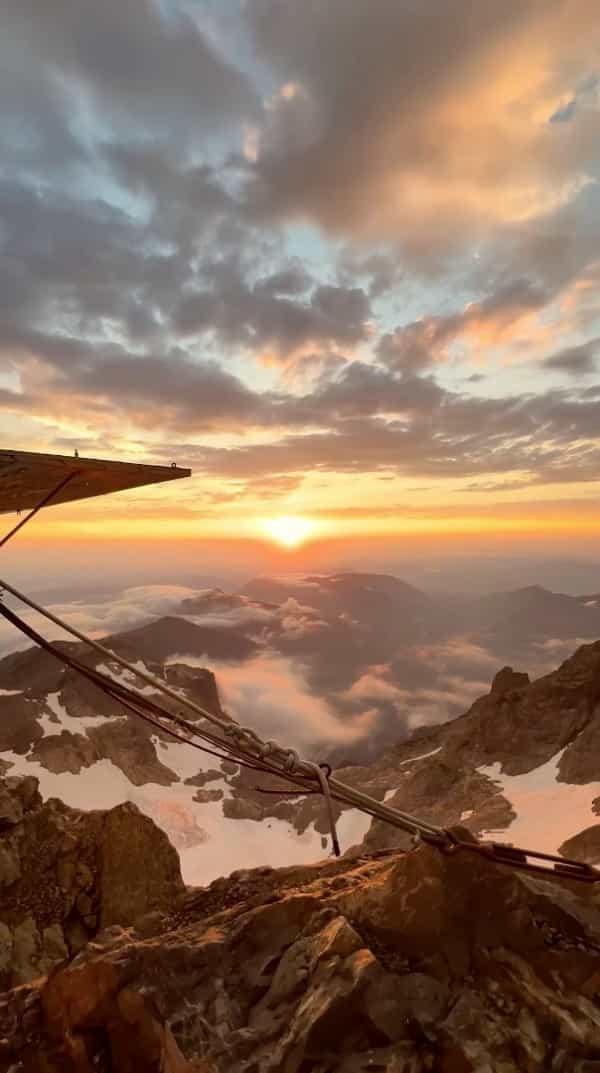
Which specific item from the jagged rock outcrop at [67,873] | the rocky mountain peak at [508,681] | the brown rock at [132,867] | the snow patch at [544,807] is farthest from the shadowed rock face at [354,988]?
the rocky mountain peak at [508,681]

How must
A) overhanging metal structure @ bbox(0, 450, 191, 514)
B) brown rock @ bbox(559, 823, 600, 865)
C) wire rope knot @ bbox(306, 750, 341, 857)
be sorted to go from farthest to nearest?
brown rock @ bbox(559, 823, 600, 865), overhanging metal structure @ bbox(0, 450, 191, 514), wire rope knot @ bbox(306, 750, 341, 857)

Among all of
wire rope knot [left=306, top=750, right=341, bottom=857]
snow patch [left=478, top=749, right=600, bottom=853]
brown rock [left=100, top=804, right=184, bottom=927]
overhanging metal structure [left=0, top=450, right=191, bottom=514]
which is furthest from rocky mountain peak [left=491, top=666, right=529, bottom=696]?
wire rope knot [left=306, top=750, right=341, bottom=857]

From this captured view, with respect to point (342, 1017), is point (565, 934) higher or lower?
higher

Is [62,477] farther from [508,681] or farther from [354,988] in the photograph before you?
[508,681]

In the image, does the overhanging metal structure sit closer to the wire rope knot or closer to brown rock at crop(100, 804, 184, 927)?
the wire rope knot

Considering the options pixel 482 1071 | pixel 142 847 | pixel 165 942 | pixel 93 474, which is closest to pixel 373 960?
pixel 482 1071

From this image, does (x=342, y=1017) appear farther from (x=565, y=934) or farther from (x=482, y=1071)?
(x=565, y=934)
